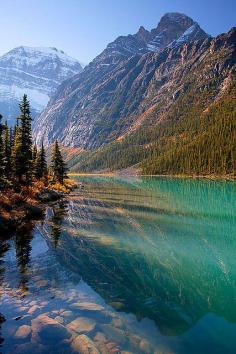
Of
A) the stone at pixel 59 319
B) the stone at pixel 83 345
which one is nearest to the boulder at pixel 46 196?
the stone at pixel 59 319

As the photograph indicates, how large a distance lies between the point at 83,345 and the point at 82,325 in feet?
6.09

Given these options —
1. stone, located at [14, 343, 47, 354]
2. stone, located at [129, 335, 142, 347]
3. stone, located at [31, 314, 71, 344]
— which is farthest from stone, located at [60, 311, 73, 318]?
stone, located at [129, 335, 142, 347]

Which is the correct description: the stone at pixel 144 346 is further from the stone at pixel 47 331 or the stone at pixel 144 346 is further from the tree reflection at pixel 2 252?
the tree reflection at pixel 2 252

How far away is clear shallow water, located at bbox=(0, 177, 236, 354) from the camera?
49.3 ft

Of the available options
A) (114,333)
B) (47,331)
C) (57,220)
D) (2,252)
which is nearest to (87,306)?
(114,333)

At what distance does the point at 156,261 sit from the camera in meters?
27.2

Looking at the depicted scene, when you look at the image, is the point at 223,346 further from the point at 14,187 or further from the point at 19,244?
the point at 14,187

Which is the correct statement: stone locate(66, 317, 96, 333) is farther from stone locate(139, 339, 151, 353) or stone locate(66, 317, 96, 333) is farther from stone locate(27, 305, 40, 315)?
stone locate(139, 339, 151, 353)

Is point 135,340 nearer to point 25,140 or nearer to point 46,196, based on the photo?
point 25,140

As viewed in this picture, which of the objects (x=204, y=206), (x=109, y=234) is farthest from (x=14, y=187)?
(x=204, y=206)

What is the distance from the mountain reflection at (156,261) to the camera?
62.0ft

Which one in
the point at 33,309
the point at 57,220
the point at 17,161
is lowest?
the point at 33,309

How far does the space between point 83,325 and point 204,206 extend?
51498mm

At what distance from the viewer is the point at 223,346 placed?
48.2 ft
